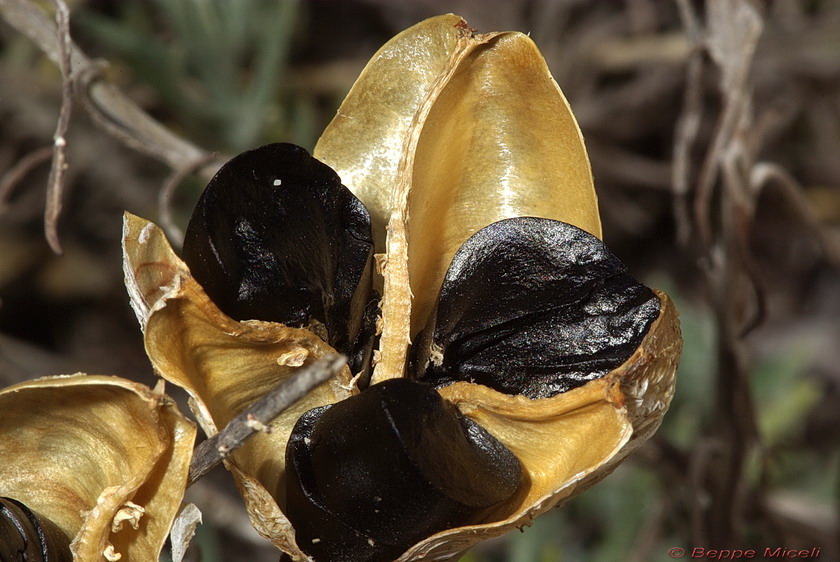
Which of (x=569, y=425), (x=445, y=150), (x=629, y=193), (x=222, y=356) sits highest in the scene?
(x=445, y=150)

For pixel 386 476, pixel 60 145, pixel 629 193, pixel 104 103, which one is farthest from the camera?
pixel 629 193

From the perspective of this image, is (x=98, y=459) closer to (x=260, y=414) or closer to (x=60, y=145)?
(x=260, y=414)

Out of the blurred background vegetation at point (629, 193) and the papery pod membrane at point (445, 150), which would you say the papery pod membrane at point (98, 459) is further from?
the blurred background vegetation at point (629, 193)

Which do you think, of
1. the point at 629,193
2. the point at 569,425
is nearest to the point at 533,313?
the point at 569,425

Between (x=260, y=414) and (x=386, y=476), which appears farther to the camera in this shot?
(x=386, y=476)

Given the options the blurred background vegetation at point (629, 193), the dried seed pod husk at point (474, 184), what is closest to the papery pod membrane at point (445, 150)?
the dried seed pod husk at point (474, 184)

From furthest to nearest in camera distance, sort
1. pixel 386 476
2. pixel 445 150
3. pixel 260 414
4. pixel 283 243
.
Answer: pixel 445 150 → pixel 283 243 → pixel 386 476 → pixel 260 414
